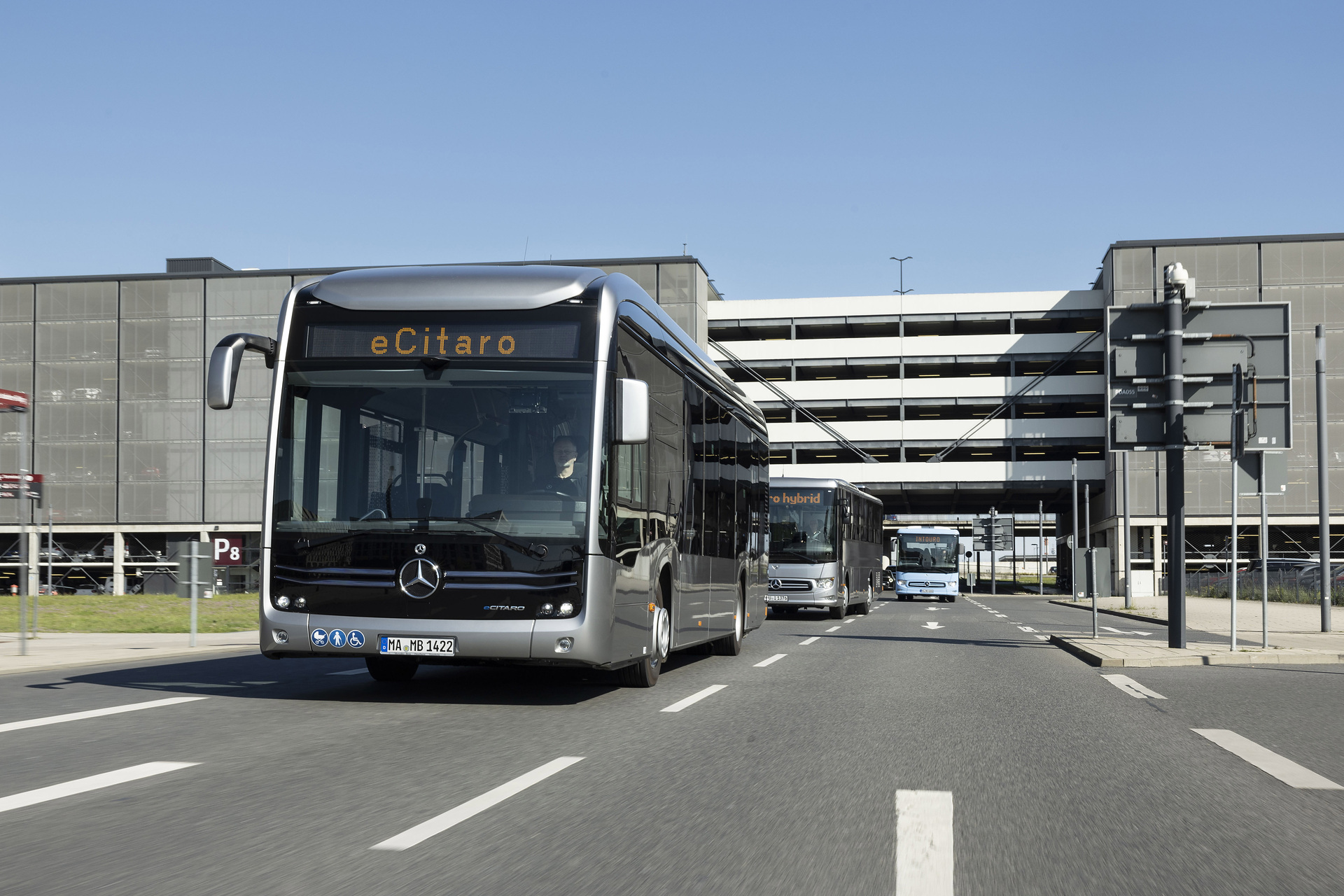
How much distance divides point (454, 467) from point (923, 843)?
5529 millimetres

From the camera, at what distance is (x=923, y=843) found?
210 inches

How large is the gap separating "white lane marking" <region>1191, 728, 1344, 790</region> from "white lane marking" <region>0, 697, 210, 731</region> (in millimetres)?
7587

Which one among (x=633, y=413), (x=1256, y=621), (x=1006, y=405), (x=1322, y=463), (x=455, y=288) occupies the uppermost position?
(x=1006, y=405)

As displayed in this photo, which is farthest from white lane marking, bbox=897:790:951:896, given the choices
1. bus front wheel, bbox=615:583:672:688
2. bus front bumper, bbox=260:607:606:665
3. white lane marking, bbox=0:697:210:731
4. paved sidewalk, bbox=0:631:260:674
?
paved sidewalk, bbox=0:631:260:674

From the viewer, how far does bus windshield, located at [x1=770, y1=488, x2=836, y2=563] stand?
95.0 feet

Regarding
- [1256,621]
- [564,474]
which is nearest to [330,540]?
[564,474]

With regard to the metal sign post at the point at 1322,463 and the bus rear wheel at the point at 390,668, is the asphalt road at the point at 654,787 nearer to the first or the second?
the bus rear wheel at the point at 390,668

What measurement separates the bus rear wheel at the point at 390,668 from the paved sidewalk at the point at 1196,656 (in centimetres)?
838

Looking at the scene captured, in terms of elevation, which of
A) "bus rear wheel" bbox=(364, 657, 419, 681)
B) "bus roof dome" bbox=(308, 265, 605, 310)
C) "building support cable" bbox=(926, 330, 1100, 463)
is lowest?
"bus rear wheel" bbox=(364, 657, 419, 681)

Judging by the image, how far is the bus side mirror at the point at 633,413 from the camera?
9.86 metres

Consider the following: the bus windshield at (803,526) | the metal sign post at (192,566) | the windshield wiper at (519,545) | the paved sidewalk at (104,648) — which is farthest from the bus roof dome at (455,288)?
the bus windshield at (803,526)

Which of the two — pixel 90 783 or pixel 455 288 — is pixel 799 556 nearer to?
pixel 455 288

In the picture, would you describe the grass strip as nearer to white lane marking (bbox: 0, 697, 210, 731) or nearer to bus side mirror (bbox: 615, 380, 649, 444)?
white lane marking (bbox: 0, 697, 210, 731)

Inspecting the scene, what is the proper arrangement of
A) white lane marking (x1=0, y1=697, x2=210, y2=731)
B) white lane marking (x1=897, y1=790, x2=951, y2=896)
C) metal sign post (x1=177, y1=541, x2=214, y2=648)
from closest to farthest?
white lane marking (x1=897, y1=790, x2=951, y2=896) < white lane marking (x1=0, y1=697, x2=210, y2=731) < metal sign post (x1=177, y1=541, x2=214, y2=648)
